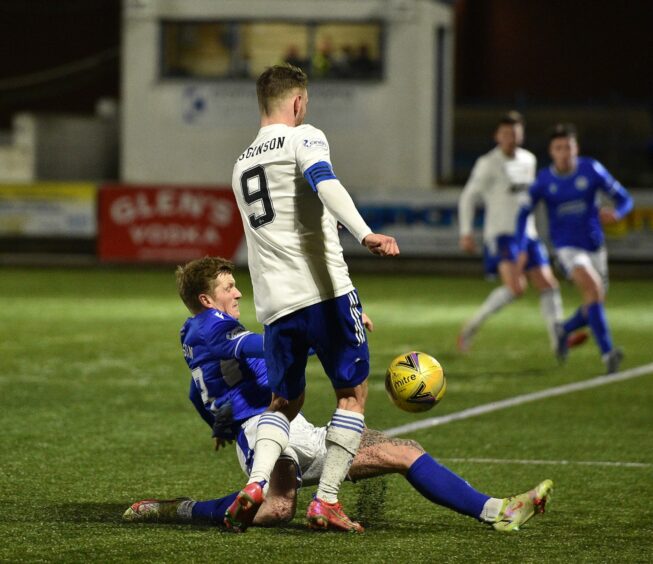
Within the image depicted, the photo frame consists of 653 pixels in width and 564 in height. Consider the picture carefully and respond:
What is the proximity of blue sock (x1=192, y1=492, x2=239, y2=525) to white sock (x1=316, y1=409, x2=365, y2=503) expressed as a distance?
41 centimetres

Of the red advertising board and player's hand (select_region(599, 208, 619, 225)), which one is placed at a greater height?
player's hand (select_region(599, 208, 619, 225))

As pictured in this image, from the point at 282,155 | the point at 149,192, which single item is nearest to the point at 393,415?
the point at 282,155

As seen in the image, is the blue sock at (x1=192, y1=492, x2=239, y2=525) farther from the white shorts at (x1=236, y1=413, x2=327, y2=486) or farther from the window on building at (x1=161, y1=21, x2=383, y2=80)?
the window on building at (x1=161, y1=21, x2=383, y2=80)

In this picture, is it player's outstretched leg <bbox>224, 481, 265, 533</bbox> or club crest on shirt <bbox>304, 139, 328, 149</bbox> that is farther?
club crest on shirt <bbox>304, 139, 328, 149</bbox>

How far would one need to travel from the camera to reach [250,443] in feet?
18.2

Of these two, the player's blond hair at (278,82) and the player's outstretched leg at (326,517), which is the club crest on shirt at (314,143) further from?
the player's outstretched leg at (326,517)

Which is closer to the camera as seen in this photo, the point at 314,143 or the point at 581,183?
the point at 314,143

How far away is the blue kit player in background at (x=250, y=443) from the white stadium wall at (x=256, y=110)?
Result: 1973cm

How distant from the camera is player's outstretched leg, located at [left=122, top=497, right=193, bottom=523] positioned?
18.4ft

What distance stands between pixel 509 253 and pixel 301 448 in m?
6.94

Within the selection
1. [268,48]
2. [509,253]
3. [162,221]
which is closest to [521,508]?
[509,253]

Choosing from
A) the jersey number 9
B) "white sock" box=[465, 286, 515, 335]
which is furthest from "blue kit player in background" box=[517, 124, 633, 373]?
the jersey number 9

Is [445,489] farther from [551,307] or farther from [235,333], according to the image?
[551,307]

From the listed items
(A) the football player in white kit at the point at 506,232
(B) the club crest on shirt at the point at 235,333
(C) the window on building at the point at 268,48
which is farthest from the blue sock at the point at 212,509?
(C) the window on building at the point at 268,48
